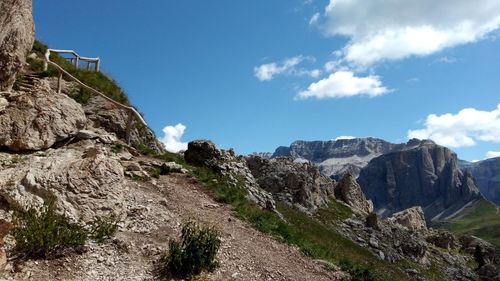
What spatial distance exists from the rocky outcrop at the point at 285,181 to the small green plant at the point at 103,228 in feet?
146

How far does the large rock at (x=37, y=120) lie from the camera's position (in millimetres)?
18938

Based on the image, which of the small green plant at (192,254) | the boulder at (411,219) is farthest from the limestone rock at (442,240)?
the small green plant at (192,254)

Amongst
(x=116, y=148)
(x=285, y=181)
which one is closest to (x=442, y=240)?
(x=285, y=181)

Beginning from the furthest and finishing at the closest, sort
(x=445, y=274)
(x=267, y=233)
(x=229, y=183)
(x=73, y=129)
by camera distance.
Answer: (x=445, y=274) < (x=229, y=183) < (x=73, y=129) < (x=267, y=233)

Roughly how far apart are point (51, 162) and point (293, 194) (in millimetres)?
48610

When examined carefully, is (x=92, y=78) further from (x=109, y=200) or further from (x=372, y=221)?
(x=372, y=221)

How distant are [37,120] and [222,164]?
12.6m

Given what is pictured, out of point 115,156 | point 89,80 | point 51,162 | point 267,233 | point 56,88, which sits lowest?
point 267,233

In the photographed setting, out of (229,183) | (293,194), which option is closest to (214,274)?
(229,183)

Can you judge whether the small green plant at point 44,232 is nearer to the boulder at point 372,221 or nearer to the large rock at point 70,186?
the large rock at point 70,186

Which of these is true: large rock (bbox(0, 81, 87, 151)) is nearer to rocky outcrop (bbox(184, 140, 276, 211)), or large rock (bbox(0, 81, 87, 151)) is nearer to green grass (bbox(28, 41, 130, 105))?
green grass (bbox(28, 41, 130, 105))

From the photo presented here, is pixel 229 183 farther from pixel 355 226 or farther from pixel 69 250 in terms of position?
pixel 355 226

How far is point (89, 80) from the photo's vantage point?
109 feet

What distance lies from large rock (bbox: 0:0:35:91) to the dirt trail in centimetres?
839
